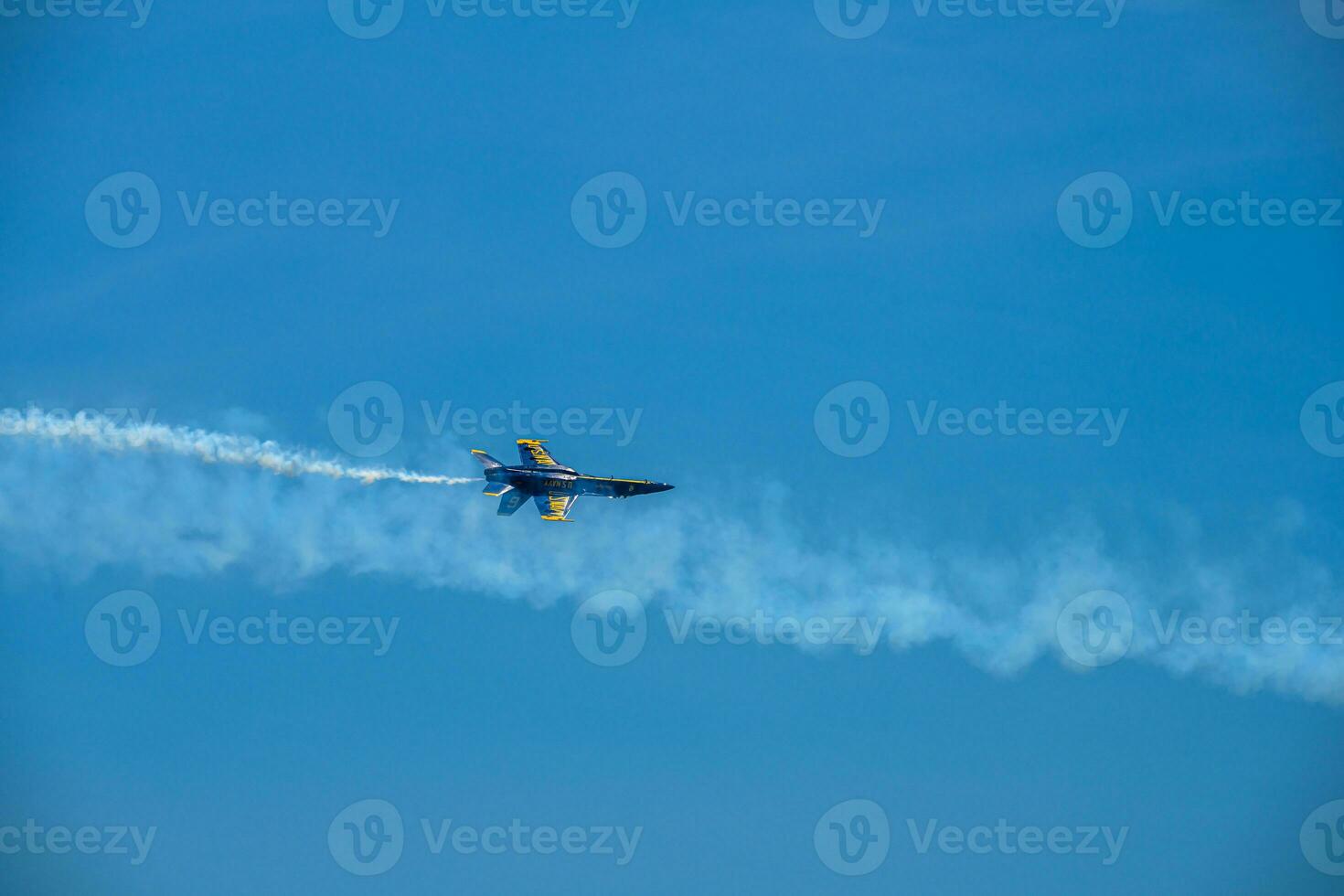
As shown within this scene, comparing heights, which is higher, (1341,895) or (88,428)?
(88,428)

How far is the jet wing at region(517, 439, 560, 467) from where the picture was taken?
75750mm

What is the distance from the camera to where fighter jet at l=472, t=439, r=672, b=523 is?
7388 cm

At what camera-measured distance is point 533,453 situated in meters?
76.4

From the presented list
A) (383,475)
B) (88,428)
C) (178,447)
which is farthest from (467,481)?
(88,428)

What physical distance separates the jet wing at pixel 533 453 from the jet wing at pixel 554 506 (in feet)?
7.80

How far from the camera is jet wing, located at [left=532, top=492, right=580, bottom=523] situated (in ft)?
242

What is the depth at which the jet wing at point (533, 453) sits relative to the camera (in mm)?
75750

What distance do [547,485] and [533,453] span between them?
3.23 meters

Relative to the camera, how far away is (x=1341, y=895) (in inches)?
3494

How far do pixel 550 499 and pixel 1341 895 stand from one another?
6277 centimetres

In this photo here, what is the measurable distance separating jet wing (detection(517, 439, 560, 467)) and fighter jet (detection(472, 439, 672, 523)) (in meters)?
0.45

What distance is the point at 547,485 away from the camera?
243 feet

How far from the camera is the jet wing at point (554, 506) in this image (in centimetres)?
7362

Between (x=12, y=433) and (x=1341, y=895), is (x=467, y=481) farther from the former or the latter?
(x=1341, y=895)
